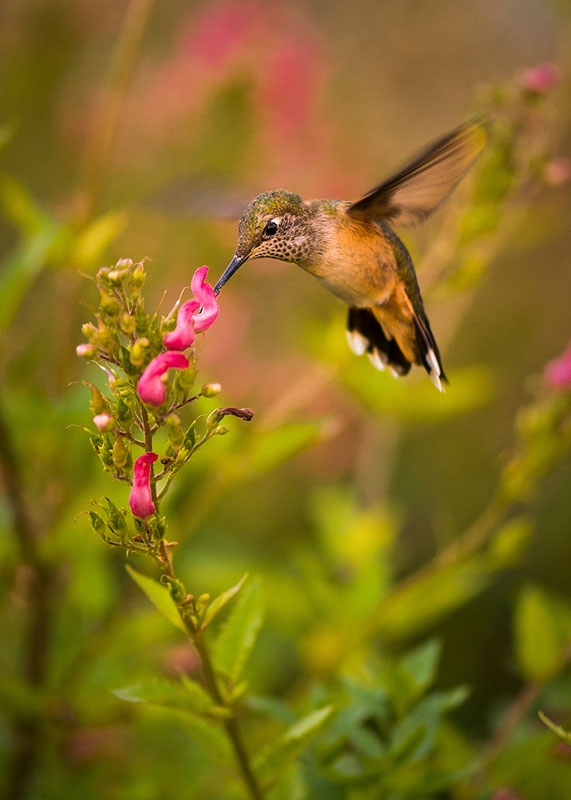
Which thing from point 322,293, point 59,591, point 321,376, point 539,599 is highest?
point 322,293

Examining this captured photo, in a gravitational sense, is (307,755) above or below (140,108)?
below

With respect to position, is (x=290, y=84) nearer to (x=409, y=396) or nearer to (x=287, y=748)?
(x=409, y=396)

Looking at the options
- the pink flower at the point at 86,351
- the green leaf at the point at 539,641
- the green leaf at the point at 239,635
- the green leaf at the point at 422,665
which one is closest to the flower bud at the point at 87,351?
the pink flower at the point at 86,351

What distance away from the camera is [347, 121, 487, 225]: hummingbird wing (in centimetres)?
107

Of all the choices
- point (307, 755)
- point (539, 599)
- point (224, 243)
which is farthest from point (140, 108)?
point (307, 755)

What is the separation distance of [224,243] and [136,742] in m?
1.62

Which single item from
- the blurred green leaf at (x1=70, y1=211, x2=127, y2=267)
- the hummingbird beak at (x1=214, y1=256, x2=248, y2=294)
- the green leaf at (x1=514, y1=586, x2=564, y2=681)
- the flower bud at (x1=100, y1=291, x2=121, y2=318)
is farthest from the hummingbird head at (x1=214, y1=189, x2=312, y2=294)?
the green leaf at (x1=514, y1=586, x2=564, y2=681)

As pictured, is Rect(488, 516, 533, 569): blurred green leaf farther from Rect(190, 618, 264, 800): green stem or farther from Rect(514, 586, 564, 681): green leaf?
Rect(190, 618, 264, 800): green stem

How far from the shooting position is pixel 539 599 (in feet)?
5.12

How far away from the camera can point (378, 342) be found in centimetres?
139

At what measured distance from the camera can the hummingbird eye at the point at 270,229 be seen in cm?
107

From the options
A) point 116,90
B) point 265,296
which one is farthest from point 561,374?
point 265,296

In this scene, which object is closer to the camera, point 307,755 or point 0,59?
point 307,755

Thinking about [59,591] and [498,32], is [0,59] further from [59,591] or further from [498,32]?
[498,32]
